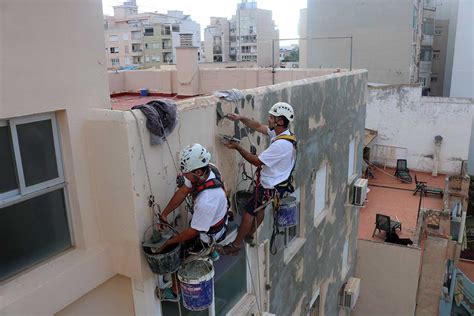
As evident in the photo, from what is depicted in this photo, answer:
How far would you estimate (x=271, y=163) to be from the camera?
557 cm

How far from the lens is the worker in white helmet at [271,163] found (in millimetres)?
5543

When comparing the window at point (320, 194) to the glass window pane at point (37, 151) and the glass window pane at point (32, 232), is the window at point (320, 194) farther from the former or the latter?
the glass window pane at point (37, 151)

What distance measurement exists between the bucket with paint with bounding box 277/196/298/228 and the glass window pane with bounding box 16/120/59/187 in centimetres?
366

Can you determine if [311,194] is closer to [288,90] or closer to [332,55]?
[288,90]

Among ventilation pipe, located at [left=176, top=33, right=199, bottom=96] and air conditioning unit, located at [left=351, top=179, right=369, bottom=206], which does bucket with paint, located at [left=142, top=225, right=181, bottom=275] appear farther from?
ventilation pipe, located at [left=176, top=33, right=199, bottom=96]

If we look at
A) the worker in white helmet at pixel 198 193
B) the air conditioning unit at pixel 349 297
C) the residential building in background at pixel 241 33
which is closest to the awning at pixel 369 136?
the air conditioning unit at pixel 349 297

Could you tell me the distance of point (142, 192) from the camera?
4.32 metres

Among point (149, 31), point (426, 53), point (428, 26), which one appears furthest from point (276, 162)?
point (149, 31)

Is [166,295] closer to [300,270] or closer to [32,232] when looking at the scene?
[32,232]

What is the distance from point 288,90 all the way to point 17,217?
4.88 meters

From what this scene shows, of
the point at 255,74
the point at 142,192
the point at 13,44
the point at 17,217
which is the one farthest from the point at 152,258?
the point at 255,74

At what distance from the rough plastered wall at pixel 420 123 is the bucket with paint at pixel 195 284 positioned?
2585cm

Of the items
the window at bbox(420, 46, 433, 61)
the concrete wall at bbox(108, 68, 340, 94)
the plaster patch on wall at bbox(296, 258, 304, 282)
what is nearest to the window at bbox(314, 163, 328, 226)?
the plaster patch on wall at bbox(296, 258, 304, 282)

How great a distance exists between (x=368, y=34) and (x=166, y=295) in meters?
33.8
